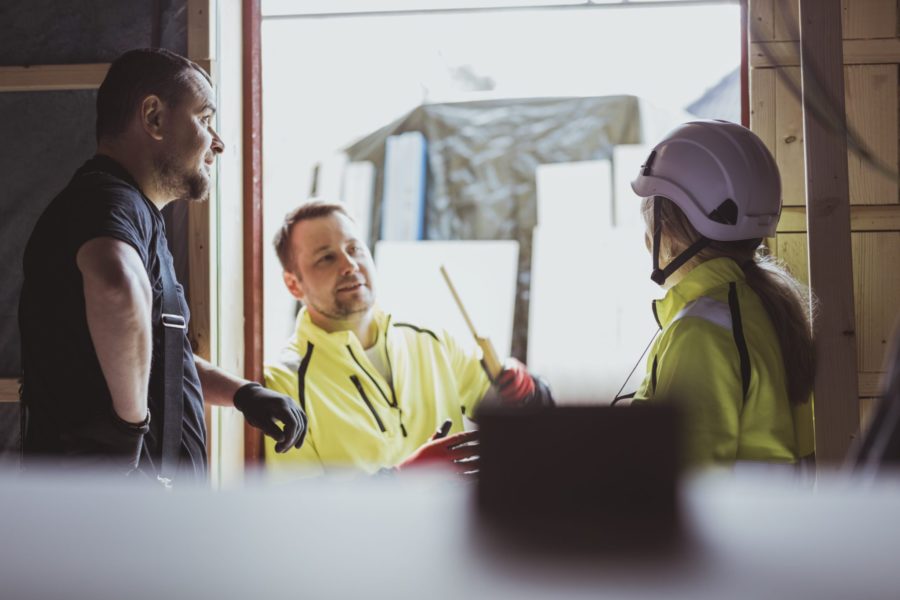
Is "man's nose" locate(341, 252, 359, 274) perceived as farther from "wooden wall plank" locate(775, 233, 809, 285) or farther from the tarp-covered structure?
"wooden wall plank" locate(775, 233, 809, 285)

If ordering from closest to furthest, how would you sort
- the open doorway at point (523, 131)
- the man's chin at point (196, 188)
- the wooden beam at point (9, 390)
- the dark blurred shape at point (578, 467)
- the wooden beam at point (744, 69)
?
1. the dark blurred shape at point (578, 467)
2. the man's chin at point (196, 188)
3. the wooden beam at point (9, 390)
4. the wooden beam at point (744, 69)
5. the open doorway at point (523, 131)

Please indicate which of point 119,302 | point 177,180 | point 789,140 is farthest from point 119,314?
point 789,140

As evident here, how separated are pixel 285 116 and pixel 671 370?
5372 millimetres

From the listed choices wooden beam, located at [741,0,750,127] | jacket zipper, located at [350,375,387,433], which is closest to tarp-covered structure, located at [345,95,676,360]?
jacket zipper, located at [350,375,387,433]

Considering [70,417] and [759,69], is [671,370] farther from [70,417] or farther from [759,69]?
[759,69]

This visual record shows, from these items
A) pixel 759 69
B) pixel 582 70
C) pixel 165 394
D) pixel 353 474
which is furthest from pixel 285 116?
pixel 165 394

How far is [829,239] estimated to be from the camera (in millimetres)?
2773

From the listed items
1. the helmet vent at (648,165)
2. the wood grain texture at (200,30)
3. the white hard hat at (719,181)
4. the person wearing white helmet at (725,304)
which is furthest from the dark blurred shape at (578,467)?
the wood grain texture at (200,30)

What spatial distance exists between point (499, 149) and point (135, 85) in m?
4.09

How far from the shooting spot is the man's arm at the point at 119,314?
2.21 m

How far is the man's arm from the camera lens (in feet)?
7.24

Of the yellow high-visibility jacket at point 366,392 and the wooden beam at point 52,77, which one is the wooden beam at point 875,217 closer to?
the yellow high-visibility jacket at point 366,392

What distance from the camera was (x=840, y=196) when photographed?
9.07ft

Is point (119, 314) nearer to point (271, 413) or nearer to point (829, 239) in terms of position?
point (271, 413)
